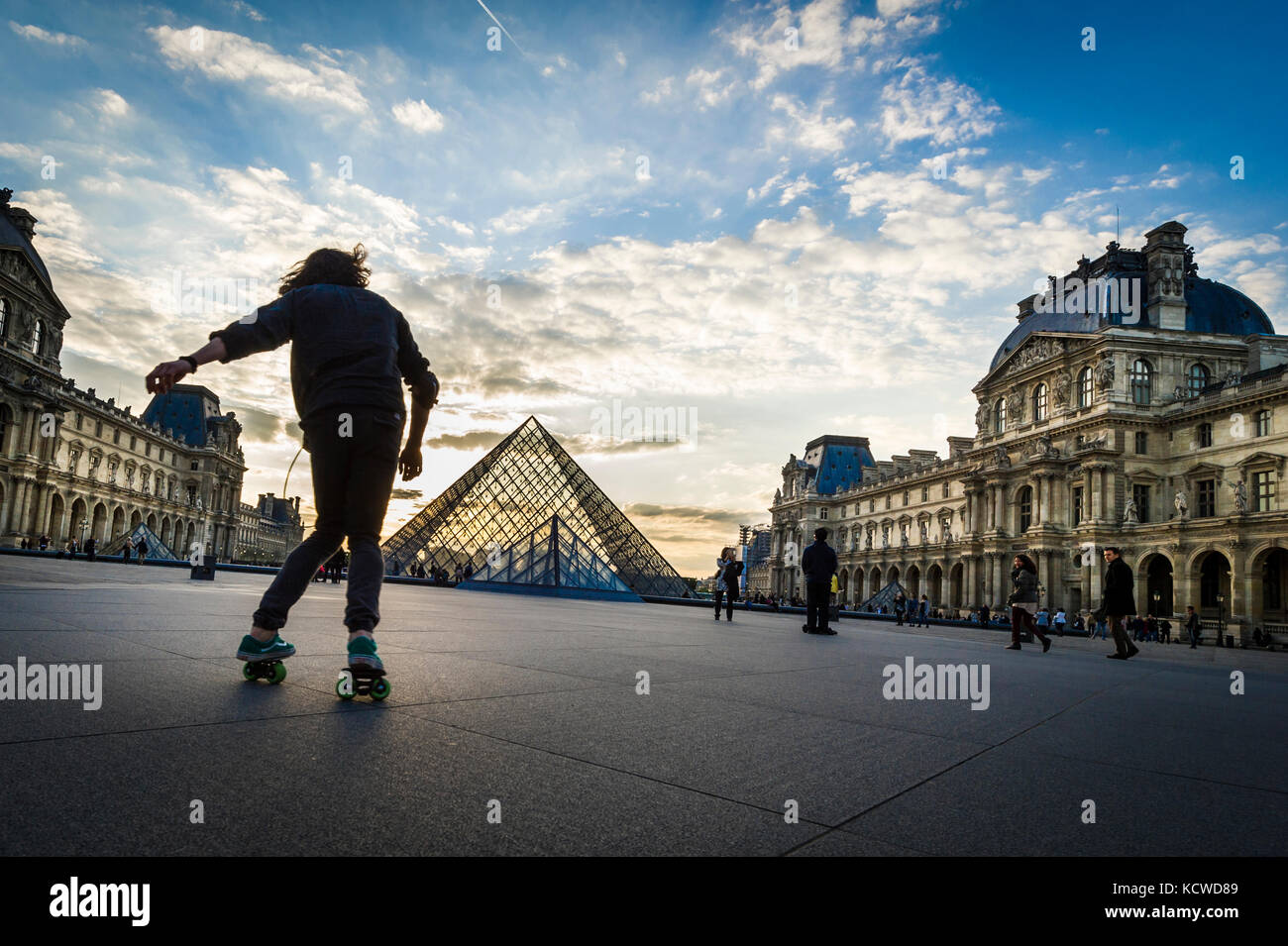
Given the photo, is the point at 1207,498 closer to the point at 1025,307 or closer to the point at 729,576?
the point at 1025,307

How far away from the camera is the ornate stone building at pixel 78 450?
52.0m

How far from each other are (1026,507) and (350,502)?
50.0 metres

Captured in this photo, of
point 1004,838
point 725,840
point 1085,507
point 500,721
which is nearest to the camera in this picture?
point 725,840

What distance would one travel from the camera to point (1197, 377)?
143 feet

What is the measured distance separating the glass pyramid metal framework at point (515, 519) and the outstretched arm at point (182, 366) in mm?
31611

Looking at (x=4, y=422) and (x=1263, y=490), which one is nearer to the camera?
(x=1263, y=490)

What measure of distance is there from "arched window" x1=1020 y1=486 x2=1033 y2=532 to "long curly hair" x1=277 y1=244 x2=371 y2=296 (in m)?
48.7

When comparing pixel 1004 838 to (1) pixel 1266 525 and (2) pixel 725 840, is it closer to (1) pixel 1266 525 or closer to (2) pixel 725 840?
(2) pixel 725 840

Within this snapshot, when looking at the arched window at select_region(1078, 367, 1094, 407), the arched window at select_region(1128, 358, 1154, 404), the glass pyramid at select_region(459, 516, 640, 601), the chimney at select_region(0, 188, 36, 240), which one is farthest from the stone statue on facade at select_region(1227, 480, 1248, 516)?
the chimney at select_region(0, 188, 36, 240)

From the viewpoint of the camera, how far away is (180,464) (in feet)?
283

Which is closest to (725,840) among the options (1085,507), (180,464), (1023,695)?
(1023,695)

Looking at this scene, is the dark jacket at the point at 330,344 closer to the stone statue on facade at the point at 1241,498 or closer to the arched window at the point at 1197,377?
the stone statue on facade at the point at 1241,498

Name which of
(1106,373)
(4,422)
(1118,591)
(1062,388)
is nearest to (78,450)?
→ (4,422)
